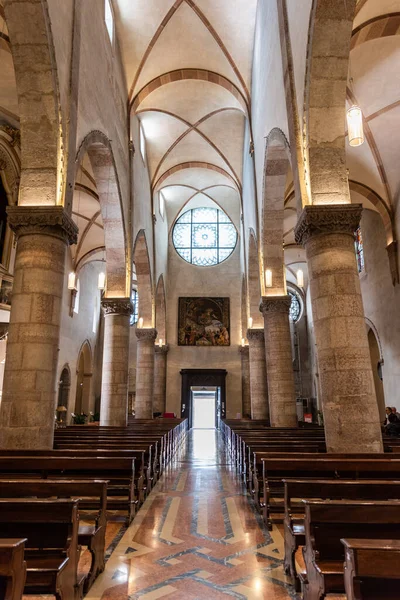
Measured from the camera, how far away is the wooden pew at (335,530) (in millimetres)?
2604

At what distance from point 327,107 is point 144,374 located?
47.2ft

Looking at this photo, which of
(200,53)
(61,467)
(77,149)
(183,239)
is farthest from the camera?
(183,239)

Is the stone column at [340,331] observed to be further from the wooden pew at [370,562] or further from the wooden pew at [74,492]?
the wooden pew at [370,562]

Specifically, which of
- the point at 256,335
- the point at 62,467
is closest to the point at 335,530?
the point at 62,467

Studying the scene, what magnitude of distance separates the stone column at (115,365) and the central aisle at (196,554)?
621 cm

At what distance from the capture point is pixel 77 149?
8.77 metres

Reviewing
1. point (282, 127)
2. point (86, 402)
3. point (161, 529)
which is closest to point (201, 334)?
point (86, 402)

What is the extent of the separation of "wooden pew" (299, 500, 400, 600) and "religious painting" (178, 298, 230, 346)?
22.3 metres

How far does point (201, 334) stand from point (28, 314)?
18.9 m

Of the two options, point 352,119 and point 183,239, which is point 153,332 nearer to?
point 183,239

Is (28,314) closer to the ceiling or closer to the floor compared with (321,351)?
closer to the ceiling

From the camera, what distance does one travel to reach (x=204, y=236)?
88.4 feet

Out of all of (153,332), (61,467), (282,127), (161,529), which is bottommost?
(161,529)

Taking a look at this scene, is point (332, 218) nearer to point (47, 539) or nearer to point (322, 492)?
point (322, 492)
